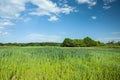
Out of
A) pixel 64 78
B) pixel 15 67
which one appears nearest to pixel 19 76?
pixel 15 67

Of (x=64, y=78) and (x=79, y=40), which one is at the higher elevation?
(x=79, y=40)

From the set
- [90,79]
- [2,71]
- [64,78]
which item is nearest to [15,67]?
[2,71]

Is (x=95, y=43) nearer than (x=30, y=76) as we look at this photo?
No

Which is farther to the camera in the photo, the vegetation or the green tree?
the green tree

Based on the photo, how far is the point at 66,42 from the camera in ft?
156

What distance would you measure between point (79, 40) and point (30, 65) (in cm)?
3971

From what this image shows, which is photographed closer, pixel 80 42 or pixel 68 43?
pixel 80 42

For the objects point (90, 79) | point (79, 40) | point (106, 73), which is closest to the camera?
point (90, 79)

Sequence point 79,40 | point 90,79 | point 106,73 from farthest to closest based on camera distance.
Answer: point 79,40 < point 106,73 < point 90,79

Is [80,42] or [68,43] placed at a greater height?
[80,42]

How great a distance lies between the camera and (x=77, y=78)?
19.5 ft

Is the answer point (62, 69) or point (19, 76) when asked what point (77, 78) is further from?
point (19, 76)

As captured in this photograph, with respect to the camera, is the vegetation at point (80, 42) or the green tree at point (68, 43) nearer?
the vegetation at point (80, 42)

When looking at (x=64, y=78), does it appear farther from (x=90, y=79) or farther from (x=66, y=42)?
(x=66, y=42)
